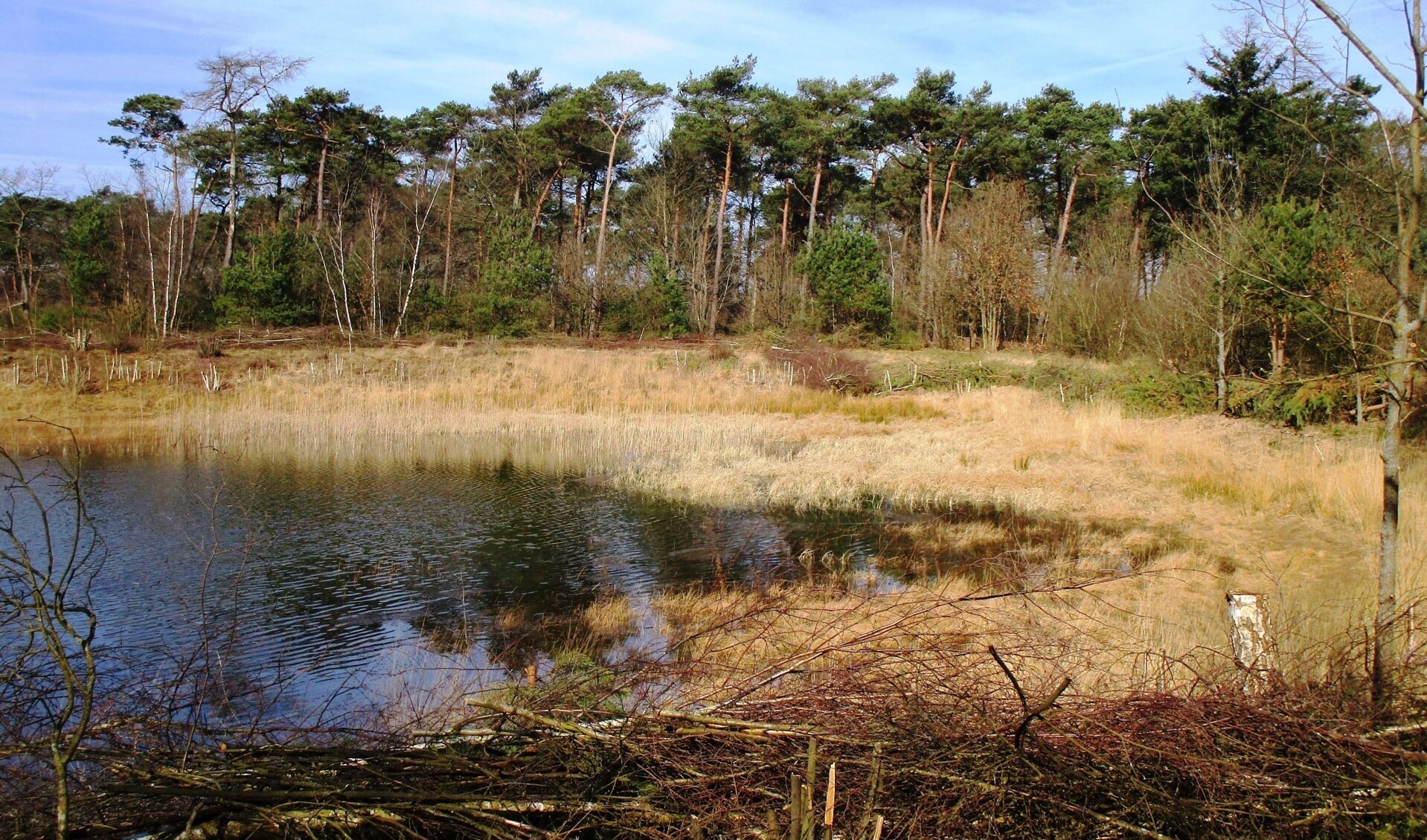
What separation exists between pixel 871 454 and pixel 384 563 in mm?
9481

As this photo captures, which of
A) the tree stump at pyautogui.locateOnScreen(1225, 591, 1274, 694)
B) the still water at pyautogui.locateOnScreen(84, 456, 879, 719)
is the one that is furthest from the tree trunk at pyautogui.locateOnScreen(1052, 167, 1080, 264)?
the tree stump at pyautogui.locateOnScreen(1225, 591, 1274, 694)

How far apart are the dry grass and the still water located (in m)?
1.03

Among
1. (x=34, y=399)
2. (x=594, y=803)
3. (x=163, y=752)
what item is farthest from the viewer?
(x=34, y=399)

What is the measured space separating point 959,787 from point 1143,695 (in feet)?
2.76

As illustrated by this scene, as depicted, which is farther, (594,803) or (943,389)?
(943,389)

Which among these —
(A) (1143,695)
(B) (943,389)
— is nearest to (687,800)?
(A) (1143,695)

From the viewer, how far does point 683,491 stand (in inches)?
574

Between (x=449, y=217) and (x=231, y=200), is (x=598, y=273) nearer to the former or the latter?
(x=449, y=217)

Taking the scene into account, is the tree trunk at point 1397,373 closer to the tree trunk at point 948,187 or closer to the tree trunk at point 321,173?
the tree trunk at point 948,187

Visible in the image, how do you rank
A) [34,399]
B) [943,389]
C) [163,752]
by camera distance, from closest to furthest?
1. [163,752]
2. [34,399]
3. [943,389]

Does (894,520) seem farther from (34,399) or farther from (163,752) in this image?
(34,399)

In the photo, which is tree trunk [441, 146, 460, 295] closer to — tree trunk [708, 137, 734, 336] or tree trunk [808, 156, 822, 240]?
tree trunk [708, 137, 734, 336]

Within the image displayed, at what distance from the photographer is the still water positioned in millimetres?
7121

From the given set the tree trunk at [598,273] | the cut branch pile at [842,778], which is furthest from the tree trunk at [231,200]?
the cut branch pile at [842,778]
